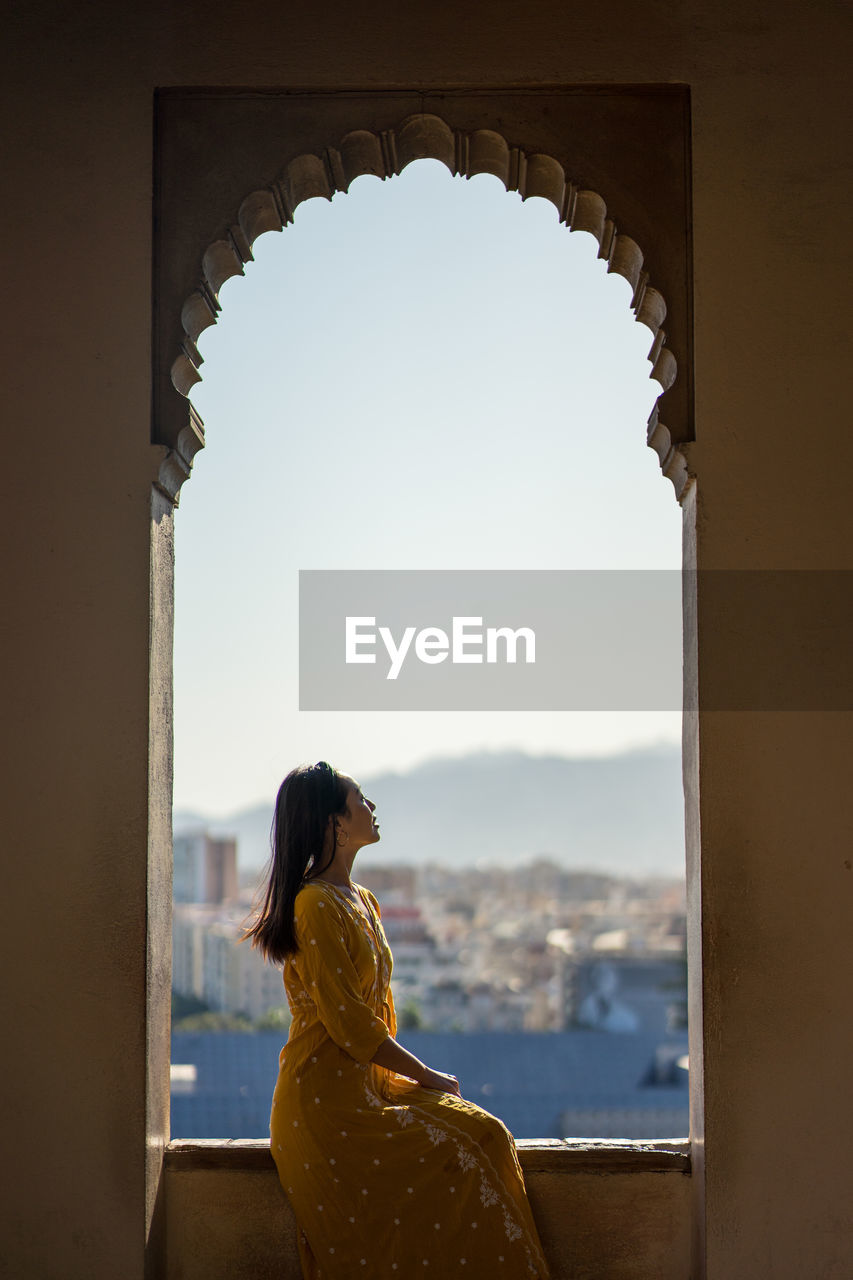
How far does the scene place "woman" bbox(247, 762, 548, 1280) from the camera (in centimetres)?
295

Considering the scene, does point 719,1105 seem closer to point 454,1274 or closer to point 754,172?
point 454,1274

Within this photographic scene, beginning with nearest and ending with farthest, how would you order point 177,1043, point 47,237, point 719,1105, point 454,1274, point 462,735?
point 454,1274, point 719,1105, point 47,237, point 177,1043, point 462,735

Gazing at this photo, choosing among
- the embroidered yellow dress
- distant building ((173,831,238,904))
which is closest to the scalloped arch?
the embroidered yellow dress

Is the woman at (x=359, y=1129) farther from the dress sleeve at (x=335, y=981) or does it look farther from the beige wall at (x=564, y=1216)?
the beige wall at (x=564, y=1216)

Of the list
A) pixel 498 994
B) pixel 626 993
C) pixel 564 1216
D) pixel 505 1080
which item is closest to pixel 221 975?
pixel 498 994

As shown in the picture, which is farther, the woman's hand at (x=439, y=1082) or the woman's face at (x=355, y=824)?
the woman's face at (x=355, y=824)

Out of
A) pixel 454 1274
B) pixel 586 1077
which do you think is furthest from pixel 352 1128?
pixel 586 1077

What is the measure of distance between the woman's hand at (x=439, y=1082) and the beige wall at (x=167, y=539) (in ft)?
1.95

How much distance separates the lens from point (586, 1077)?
60.3 m

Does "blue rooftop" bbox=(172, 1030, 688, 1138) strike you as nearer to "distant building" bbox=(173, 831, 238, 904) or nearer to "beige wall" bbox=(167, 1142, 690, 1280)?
"distant building" bbox=(173, 831, 238, 904)

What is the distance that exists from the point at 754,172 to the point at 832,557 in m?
1.09

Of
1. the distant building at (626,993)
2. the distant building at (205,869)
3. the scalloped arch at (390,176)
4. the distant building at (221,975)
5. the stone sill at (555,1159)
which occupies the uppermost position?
the scalloped arch at (390,176)

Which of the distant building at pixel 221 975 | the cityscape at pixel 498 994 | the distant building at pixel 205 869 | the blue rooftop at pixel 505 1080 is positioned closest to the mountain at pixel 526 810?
the cityscape at pixel 498 994

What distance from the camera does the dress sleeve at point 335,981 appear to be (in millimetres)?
3018
